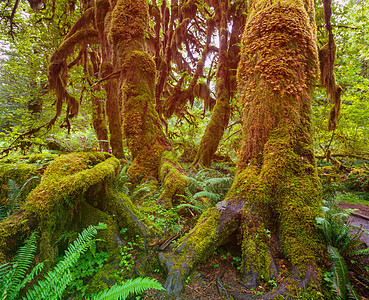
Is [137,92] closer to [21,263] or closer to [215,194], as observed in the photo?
[215,194]

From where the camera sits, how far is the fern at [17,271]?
Answer: 1.39 metres

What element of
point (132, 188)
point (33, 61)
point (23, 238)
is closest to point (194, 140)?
point (132, 188)

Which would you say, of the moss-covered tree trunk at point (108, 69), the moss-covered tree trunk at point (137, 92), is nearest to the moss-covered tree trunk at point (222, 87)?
the moss-covered tree trunk at point (137, 92)

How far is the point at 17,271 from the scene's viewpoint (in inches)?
58.4

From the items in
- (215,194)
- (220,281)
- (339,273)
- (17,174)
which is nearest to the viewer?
(339,273)

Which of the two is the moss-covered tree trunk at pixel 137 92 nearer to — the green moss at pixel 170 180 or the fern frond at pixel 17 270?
the green moss at pixel 170 180

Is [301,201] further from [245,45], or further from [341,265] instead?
[245,45]

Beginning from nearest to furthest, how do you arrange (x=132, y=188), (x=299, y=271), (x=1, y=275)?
(x=1, y=275)
(x=299, y=271)
(x=132, y=188)

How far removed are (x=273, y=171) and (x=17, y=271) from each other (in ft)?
10.2

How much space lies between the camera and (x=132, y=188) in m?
4.52

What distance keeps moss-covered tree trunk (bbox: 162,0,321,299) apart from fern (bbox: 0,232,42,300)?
4.53 ft

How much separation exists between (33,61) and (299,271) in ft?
39.0

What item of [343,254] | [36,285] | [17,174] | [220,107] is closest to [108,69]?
[220,107]

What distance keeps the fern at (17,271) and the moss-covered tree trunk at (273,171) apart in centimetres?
138
